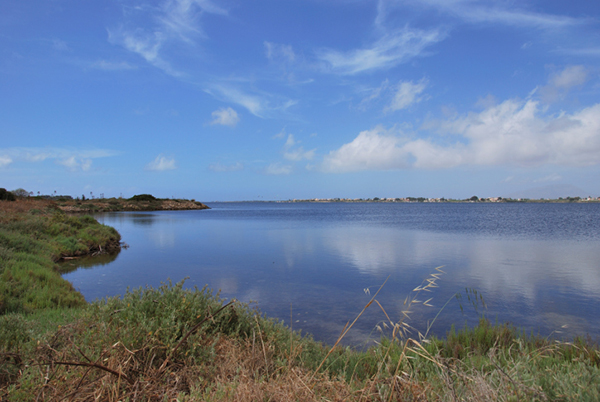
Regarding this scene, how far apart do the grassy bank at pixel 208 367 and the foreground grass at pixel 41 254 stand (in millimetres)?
4506

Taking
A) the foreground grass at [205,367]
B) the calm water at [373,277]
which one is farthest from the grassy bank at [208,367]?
the calm water at [373,277]

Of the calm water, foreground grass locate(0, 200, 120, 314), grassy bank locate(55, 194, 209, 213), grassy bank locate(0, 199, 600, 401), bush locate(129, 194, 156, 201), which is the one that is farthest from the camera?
bush locate(129, 194, 156, 201)

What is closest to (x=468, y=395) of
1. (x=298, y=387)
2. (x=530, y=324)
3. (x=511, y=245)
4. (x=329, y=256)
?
(x=298, y=387)

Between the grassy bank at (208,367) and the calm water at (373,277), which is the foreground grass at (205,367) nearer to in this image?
the grassy bank at (208,367)

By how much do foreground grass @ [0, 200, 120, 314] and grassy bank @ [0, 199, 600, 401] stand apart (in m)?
4.51

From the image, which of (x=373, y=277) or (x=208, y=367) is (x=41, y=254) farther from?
(x=208, y=367)

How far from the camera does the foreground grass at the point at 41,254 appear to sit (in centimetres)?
909

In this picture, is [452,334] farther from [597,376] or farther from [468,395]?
[468,395]

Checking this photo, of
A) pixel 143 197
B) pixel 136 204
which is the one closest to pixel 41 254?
pixel 136 204

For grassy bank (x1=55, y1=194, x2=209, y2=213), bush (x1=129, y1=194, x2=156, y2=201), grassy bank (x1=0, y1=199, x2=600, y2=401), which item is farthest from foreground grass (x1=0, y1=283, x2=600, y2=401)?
bush (x1=129, y1=194, x2=156, y2=201)

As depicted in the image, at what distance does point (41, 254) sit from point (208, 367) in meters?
16.6

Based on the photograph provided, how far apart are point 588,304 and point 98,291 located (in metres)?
18.0

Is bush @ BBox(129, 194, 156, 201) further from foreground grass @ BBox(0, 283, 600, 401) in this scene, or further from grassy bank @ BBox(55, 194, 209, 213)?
foreground grass @ BBox(0, 283, 600, 401)

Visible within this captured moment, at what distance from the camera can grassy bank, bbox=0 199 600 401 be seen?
3121mm
